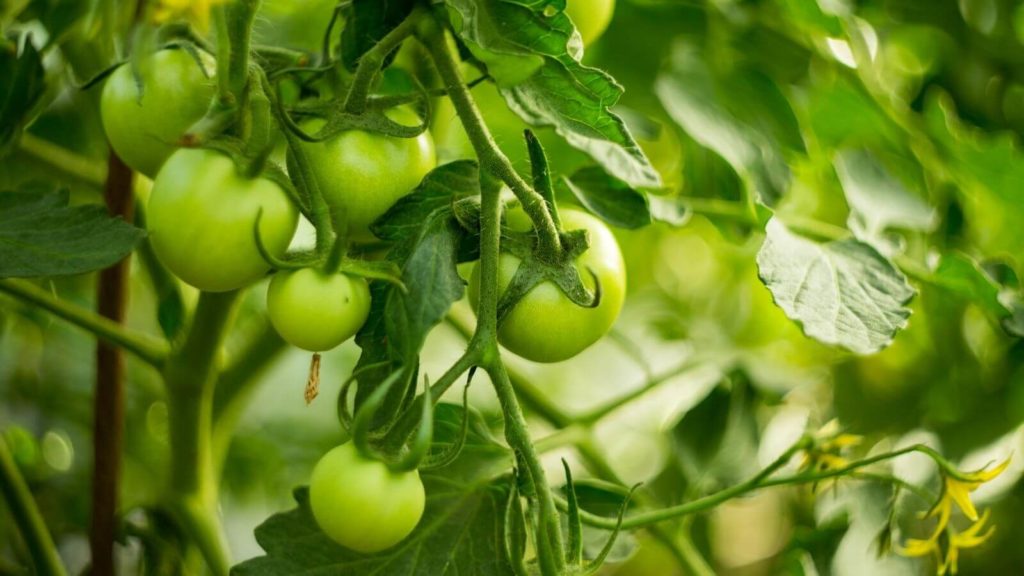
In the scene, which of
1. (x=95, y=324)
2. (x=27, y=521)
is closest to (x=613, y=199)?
(x=95, y=324)

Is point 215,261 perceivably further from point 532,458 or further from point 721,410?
point 721,410

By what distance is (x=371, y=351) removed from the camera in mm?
409

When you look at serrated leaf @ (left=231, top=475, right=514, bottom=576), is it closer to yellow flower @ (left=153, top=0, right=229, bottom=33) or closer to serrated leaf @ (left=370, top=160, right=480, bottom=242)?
serrated leaf @ (left=370, top=160, right=480, bottom=242)

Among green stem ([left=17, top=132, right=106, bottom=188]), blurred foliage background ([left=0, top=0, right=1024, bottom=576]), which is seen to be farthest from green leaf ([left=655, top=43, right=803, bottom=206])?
green stem ([left=17, top=132, right=106, bottom=188])

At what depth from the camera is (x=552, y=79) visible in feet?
1.35

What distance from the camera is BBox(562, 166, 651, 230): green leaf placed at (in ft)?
1.62

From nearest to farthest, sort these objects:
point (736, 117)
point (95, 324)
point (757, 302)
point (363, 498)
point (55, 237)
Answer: point (363, 498) → point (55, 237) → point (95, 324) → point (736, 117) → point (757, 302)

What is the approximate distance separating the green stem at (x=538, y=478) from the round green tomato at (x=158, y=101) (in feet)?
0.59

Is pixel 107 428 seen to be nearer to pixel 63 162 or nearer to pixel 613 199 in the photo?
pixel 63 162

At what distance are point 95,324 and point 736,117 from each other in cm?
44

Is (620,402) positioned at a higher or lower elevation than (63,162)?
lower

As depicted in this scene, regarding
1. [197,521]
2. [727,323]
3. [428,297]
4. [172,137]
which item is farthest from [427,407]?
[727,323]

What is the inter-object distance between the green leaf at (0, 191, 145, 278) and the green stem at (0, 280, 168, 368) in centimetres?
7

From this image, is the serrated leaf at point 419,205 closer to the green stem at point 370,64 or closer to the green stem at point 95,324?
the green stem at point 370,64
